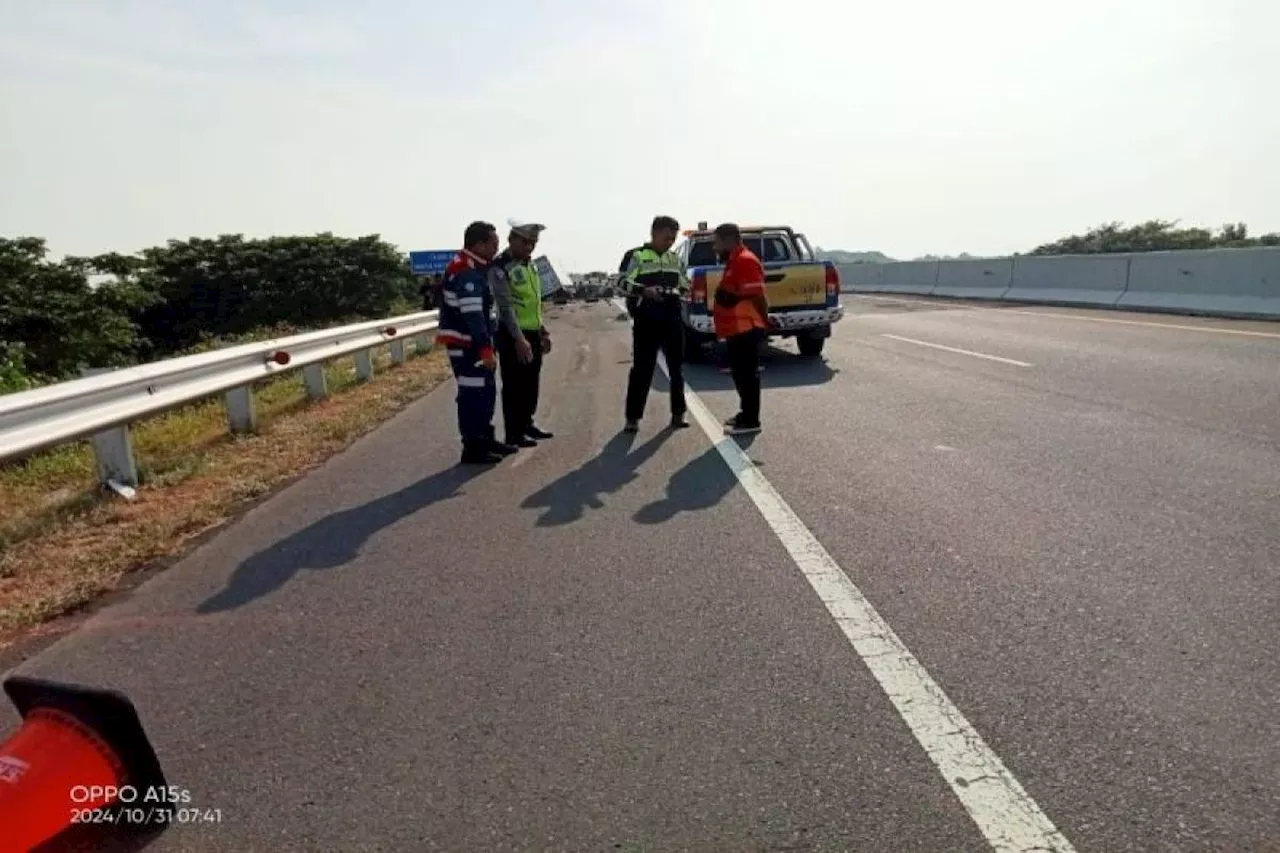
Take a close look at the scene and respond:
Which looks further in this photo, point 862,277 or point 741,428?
point 862,277

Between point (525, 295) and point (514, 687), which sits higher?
point (525, 295)

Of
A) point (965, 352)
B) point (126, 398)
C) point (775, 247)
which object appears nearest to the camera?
point (126, 398)

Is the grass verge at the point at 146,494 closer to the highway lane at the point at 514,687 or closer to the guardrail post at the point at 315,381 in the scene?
the guardrail post at the point at 315,381

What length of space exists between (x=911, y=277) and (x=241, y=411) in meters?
28.4

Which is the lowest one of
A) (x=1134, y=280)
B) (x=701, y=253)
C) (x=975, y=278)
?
(x=975, y=278)

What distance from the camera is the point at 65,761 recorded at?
2285 millimetres

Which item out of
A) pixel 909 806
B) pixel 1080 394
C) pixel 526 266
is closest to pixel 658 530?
pixel 909 806

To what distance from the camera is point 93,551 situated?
17.0 feet

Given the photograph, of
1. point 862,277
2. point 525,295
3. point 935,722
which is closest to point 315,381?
point 525,295

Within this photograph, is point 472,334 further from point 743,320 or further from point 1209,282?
point 1209,282

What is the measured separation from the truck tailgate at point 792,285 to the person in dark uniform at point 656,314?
3.75 metres

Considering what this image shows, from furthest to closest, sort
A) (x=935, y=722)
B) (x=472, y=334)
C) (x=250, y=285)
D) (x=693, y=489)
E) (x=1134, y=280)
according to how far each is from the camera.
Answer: (x=250, y=285)
(x=1134, y=280)
(x=472, y=334)
(x=693, y=489)
(x=935, y=722)

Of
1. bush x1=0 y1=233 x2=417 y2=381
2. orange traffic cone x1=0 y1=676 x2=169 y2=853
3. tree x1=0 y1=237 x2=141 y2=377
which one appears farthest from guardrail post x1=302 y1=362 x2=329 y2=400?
bush x1=0 y1=233 x2=417 y2=381

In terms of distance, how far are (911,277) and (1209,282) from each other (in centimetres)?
1659
